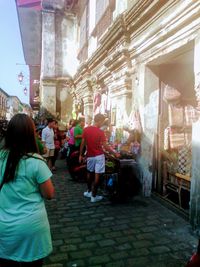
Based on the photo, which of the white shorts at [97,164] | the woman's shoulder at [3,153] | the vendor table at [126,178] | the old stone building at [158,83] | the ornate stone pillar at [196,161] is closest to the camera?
the woman's shoulder at [3,153]

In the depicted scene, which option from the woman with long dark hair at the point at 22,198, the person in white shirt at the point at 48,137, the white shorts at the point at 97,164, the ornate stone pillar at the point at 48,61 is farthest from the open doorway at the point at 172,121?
the ornate stone pillar at the point at 48,61

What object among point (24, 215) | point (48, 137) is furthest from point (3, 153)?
point (48, 137)

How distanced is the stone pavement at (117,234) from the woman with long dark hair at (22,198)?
1.42m

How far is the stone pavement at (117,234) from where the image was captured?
3422 mm

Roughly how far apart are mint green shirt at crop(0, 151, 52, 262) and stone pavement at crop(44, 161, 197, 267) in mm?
1422

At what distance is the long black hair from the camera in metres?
2.07

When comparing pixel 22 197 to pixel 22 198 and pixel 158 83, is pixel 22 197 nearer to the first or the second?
pixel 22 198

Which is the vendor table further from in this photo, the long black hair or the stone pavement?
the long black hair

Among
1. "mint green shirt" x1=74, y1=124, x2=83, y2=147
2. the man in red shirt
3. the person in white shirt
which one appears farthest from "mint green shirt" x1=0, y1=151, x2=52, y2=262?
the person in white shirt

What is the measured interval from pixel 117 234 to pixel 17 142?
2666 millimetres

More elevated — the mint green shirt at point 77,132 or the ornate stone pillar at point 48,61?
the ornate stone pillar at point 48,61

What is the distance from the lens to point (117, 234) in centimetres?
414

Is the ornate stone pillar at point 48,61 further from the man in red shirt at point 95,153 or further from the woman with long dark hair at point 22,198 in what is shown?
the woman with long dark hair at point 22,198

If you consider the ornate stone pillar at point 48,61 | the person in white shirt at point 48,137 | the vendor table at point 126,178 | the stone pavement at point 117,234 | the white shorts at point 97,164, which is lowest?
the stone pavement at point 117,234
